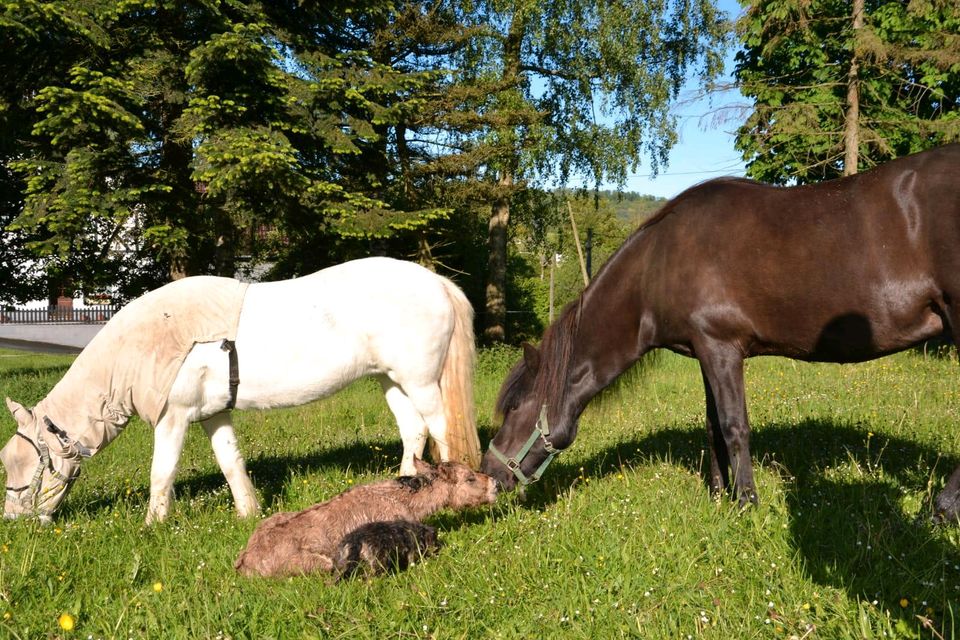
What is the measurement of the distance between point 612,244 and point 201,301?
5001 centimetres

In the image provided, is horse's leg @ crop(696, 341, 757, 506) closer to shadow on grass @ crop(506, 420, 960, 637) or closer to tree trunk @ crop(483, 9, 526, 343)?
shadow on grass @ crop(506, 420, 960, 637)

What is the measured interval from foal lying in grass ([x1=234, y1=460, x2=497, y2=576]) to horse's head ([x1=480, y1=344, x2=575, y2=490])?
1.74 ft

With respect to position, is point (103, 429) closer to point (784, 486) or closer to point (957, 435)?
point (784, 486)

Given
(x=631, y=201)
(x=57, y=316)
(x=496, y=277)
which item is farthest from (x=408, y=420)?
(x=631, y=201)

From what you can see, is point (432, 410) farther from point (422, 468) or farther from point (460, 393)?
point (422, 468)

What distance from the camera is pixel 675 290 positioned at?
4504 mm

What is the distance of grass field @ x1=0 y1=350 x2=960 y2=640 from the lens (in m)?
3.06

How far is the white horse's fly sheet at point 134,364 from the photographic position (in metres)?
4.78

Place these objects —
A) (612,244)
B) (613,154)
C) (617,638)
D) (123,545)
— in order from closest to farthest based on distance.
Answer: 1. (617,638)
2. (123,545)
3. (613,154)
4. (612,244)

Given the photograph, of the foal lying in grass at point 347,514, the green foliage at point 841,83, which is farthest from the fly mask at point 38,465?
the green foliage at point 841,83

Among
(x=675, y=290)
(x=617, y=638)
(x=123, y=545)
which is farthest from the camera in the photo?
(x=675, y=290)

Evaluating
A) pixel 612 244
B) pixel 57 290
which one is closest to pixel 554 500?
pixel 57 290

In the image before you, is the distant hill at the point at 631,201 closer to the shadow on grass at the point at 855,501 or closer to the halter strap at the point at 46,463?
the shadow on grass at the point at 855,501

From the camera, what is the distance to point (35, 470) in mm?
4688
